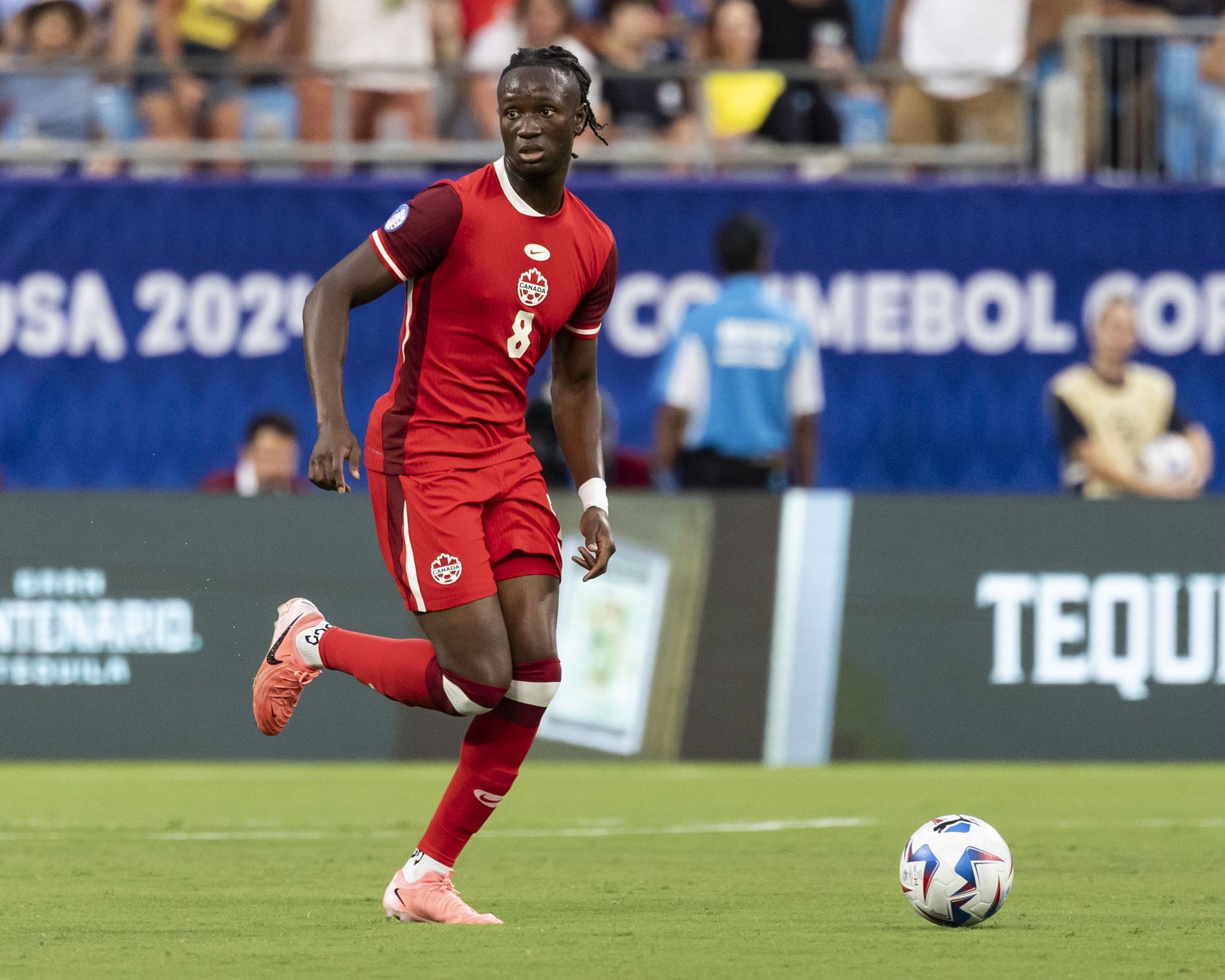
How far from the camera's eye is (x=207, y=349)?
13.1m

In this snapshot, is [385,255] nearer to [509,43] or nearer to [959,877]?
[959,877]

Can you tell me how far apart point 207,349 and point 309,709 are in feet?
9.94

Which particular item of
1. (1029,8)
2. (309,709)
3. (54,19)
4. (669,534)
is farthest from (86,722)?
(1029,8)

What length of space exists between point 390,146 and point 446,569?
771 centimetres

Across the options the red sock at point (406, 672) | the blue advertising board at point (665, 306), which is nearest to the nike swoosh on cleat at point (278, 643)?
the red sock at point (406, 672)

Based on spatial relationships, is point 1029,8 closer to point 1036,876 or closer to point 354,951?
point 1036,876

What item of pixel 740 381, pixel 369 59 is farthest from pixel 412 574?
pixel 369 59

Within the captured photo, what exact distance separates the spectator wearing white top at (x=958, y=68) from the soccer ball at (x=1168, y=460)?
2.37 metres

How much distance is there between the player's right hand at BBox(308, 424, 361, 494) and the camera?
212 inches

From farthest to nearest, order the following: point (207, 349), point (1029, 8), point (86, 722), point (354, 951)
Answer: point (1029, 8) → point (207, 349) → point (86, 722) → point (354, 951)

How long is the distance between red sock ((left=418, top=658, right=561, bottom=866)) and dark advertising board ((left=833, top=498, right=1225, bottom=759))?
5200mm

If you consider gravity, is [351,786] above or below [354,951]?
below

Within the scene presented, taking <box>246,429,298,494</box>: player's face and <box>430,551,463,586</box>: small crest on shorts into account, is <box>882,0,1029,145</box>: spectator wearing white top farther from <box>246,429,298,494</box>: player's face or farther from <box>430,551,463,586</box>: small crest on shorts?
<box>430,551,463,586</box>: small crest on shorts

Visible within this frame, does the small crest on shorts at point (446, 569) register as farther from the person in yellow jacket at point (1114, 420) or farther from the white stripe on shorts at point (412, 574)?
the person in yellow jacket at point (1114, 420)
